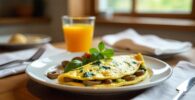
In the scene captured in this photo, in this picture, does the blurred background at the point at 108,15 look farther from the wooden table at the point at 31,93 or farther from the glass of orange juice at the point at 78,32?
the wooden table at the point at 31,93

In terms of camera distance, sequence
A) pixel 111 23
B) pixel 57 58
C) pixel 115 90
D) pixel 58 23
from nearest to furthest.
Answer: pixel 115 90 < pixel 57 58 < pixel 111 23 < pixel 58 23

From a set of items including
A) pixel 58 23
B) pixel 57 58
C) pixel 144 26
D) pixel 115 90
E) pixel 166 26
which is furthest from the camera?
pixel 58 23

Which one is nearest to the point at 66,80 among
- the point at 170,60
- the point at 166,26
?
the point at 170,60

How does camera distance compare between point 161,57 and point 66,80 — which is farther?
point 161,57

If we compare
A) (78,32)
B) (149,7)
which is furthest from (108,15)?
(78,32)

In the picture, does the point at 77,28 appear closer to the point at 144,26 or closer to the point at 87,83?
the point at 87,83

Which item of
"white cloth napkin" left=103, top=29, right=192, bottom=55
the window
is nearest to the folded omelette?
"white cloth napkin" left=103, top=29, right=192, bottom=55
